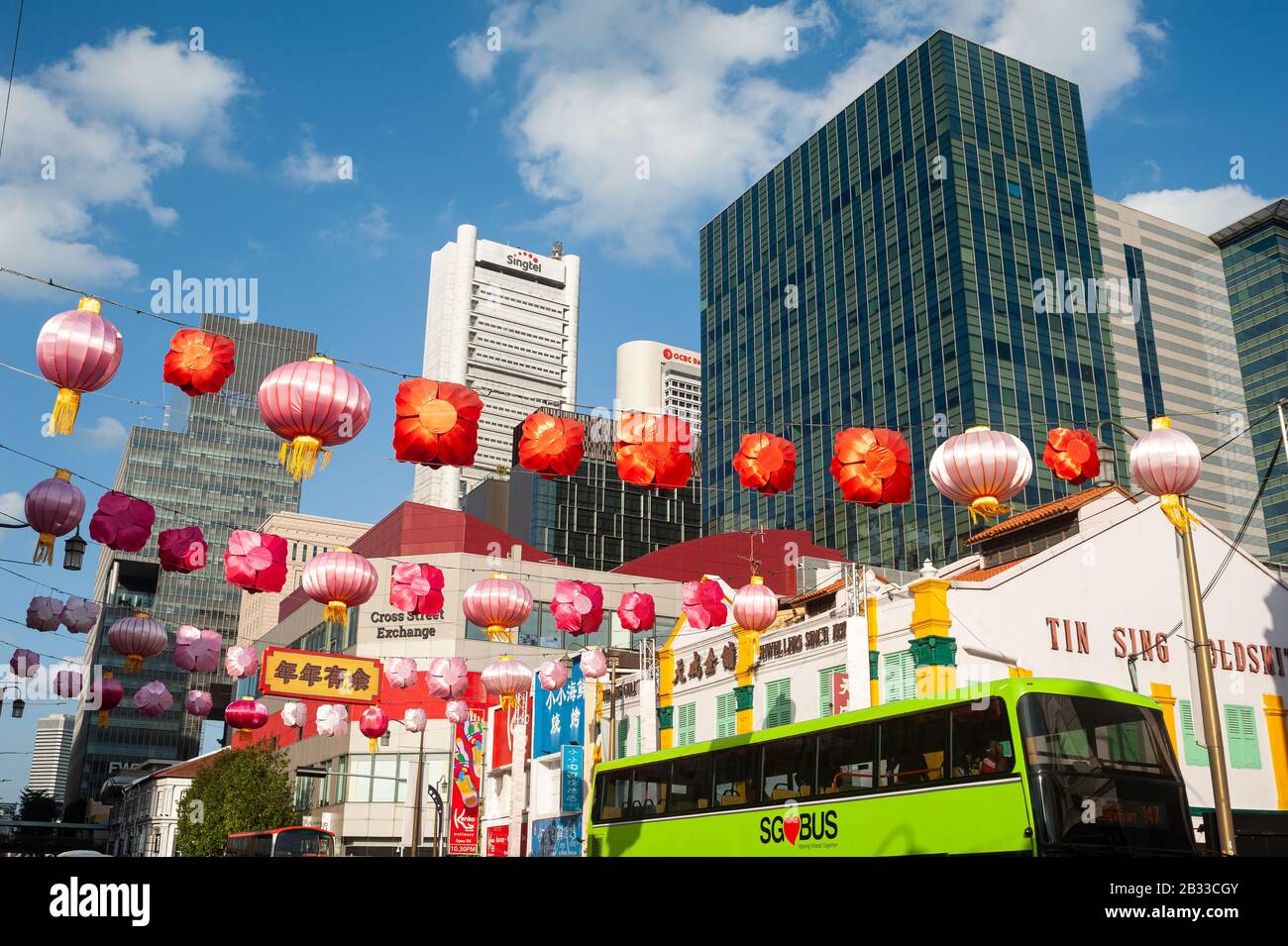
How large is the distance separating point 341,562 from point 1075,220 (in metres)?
95.7

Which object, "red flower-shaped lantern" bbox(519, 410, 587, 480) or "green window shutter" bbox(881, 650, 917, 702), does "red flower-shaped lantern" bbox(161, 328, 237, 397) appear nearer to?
"red flower-shaped lantern" bbox(519, 410, 587, 480)

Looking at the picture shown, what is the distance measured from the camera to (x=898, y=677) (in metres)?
26.7

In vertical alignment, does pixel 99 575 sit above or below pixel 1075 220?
below

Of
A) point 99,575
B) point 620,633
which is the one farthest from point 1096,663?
point 99,575

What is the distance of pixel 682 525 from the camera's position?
134 m

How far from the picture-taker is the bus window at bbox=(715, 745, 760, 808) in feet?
59.7

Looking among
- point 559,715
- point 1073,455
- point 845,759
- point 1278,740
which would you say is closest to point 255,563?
point 845,759

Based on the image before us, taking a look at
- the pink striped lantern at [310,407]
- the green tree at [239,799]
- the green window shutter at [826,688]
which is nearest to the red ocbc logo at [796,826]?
the pink striped lantern at [310,407]

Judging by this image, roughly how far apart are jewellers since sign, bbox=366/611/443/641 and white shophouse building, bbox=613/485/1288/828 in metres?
34.5

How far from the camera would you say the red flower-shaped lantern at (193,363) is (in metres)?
14.3

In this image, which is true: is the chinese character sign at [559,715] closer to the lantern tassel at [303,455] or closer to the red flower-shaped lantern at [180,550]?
the red flower-shaped lantern at [180,550]

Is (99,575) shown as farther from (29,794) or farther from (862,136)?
(862,136)

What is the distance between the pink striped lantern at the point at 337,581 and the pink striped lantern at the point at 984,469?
9799 mm
